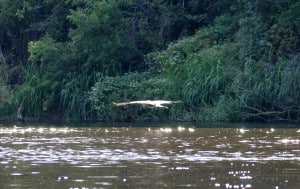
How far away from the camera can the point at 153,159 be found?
24.5 m

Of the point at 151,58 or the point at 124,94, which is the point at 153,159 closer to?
the point at 124,94

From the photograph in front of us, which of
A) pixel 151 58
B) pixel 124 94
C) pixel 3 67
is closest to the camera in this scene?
pixel 124 94

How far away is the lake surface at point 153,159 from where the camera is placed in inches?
772

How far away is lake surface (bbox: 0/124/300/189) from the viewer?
19609 mm

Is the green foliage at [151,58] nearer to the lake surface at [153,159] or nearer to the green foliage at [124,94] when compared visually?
the green foliage at [124,94]

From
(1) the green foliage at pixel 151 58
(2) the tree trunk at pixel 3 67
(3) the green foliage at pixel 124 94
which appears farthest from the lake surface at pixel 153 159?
(2) the tree trunk at pixel 3 67

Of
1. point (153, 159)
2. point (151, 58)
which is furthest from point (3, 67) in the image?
point (153, 159)

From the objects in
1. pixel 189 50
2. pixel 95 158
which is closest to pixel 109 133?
pixel 95 158

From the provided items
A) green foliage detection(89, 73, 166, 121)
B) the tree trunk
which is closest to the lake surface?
green foliage detection(89, 73, 166, 121)

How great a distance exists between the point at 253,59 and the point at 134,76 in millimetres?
7787

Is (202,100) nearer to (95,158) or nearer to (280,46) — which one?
(280,46)

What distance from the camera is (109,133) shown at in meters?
36.4

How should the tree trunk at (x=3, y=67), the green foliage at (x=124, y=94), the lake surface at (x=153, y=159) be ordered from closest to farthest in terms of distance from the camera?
the lake surface at (x=153, y=159), the green foliage at (x=124, y=94), the tree trunk at (x=3, y=67)

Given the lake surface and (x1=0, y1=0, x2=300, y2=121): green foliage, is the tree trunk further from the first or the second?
the lake surface
